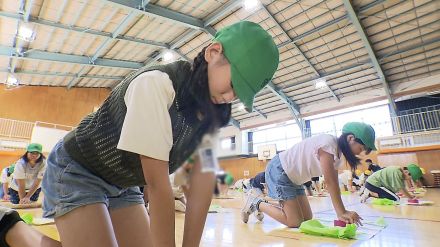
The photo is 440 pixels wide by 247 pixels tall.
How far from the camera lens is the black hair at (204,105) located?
0.46 feet

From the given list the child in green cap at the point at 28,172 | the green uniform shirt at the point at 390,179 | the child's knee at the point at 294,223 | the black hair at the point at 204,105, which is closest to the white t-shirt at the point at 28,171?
the child in green cap at the point at 28,172

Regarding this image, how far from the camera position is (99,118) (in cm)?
51

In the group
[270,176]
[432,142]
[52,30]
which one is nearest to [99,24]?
[52,30]

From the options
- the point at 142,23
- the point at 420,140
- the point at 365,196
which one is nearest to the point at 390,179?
the point at 365,196

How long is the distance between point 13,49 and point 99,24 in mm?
2315

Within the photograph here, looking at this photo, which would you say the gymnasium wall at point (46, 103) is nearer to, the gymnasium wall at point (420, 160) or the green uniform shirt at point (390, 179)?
the green uniform shirt at point (390, 179)

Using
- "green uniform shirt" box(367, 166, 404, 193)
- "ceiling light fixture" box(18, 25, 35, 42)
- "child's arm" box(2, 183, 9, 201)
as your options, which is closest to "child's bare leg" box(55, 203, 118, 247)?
"green uniform shirt" box(367, 166, 404, 193)

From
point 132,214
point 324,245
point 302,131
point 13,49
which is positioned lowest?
point 324,245

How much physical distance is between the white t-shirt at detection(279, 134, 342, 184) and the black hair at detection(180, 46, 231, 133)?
4.48 ft

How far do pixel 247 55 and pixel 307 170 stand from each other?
5.66 feet

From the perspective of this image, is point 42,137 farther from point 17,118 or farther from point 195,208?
point 195,208

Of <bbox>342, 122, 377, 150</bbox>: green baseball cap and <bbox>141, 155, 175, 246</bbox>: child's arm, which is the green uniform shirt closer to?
<bbox>342, 122, 377, 150</bbox>: green baseball cap

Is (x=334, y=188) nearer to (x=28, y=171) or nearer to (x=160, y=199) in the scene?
(x=160, y=199)

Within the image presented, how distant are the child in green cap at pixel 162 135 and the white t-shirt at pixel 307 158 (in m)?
1.23
